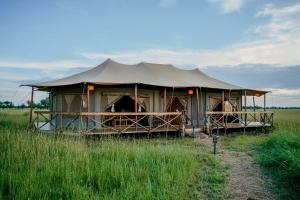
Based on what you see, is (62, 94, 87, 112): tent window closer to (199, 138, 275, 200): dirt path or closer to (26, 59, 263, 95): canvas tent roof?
(26, 59, 263, 95): canvas tent roof

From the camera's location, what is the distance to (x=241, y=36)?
1467 cm

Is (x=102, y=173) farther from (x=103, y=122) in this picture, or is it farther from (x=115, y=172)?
(x=103, y=122)

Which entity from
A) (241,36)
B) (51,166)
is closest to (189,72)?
(241,36)

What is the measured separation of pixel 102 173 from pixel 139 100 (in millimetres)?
8747

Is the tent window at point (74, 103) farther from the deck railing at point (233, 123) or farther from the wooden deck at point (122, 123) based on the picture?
the deck railing at point (233, 123)

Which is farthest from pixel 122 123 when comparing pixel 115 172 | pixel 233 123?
pixel 115 172

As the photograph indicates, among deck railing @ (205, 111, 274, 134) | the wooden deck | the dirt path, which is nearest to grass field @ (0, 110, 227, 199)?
the dirt path

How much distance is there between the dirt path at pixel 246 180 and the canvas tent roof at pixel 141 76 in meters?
6.38

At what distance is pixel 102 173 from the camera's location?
571 cm

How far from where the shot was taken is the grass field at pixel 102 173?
4.98m

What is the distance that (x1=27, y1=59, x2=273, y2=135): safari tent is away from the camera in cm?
1252

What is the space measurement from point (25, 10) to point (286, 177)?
431 inches

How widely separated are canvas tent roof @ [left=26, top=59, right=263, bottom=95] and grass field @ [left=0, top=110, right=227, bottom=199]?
5680 millimetres

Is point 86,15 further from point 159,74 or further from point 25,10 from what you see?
point 159,74
